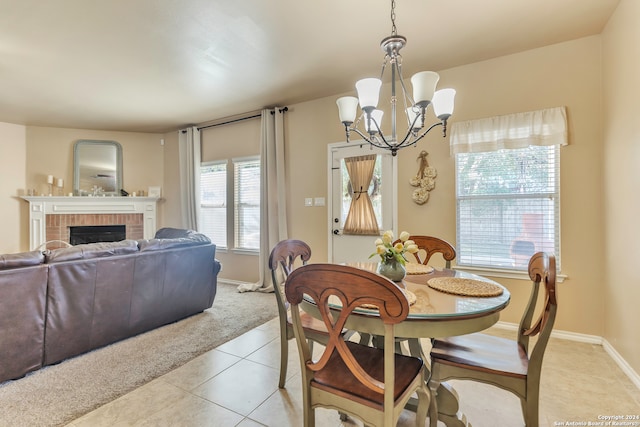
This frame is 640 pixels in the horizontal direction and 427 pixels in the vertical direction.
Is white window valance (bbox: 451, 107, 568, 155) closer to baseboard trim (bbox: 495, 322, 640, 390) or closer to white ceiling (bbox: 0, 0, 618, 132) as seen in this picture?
white ceiling (bbox: 0, 0, 618, 132)

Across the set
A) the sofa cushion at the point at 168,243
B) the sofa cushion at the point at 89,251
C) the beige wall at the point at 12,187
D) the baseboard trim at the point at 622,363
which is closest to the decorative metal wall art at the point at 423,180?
the baseboard trim at the point at 622,363

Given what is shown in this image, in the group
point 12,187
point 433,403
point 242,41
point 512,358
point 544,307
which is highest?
point 242,41

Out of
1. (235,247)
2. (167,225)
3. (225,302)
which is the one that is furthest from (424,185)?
(167,225)

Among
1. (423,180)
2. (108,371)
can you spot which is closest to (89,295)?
(108,371)

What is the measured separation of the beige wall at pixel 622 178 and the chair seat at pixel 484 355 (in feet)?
4.22

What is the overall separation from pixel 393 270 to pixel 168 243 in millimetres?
2342

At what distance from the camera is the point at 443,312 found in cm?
130

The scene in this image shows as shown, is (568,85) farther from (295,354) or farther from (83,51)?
(83,51)

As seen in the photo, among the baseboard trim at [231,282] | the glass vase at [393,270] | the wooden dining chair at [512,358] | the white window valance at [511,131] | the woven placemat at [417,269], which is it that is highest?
the white window valance at [511,131]

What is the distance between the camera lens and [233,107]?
14.8 ft

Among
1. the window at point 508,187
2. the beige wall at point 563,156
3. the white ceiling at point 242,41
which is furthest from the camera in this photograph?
the window at point 508,187

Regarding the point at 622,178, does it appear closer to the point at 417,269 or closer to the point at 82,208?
the point at 417,269

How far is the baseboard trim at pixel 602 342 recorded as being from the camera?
211 centimetres

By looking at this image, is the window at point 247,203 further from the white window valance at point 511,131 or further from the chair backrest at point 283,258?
the white window valance at point 511,131
